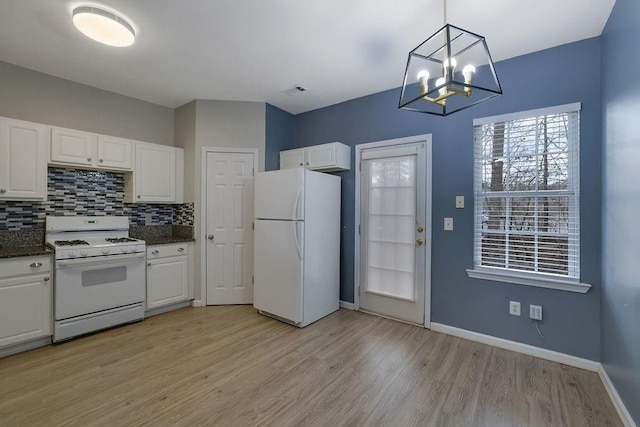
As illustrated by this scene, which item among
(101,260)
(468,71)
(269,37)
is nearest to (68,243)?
(101,260)

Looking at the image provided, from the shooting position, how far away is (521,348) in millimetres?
2537

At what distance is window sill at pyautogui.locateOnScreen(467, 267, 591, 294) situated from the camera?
2.30 meters

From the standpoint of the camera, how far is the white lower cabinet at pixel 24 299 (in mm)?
2340

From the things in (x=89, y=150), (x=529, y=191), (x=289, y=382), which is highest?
(x=89, y=150)

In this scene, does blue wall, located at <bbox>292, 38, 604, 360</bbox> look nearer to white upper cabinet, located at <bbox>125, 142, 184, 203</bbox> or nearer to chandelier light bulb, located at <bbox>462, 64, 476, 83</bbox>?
chandelier light bulb, located at <bbox>462, 64, 476, 83</bbox>

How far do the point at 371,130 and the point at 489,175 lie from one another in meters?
1.39

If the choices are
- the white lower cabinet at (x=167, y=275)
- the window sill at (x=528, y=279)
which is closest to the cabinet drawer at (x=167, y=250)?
the white lower cabinet at (x=167, y=275)

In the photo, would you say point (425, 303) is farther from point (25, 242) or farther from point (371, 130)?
point (25, 242)

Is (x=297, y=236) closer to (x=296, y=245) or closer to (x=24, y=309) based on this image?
(x=296, y=245)

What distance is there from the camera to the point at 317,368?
2.29m

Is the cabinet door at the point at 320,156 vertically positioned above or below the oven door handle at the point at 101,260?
above

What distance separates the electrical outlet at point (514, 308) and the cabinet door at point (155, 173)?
154 inches

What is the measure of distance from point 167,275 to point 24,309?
47.3 inches

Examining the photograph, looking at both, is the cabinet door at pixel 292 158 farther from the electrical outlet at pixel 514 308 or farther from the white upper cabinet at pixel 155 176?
the electrical outlet at pixel 514 308
